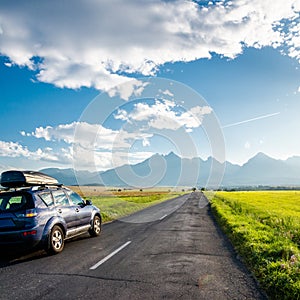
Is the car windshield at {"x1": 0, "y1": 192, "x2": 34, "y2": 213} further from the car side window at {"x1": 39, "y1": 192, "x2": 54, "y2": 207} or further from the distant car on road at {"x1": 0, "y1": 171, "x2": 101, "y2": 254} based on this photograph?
the car side window at {"x1": 39, "y1": 192, "x2": 54, "y2": 207}

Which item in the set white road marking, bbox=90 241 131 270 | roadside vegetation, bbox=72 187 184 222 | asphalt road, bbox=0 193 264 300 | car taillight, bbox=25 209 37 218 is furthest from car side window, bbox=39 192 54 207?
roadside vegetation, bbox=72 187 184 222

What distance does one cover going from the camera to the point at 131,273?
6449 mm

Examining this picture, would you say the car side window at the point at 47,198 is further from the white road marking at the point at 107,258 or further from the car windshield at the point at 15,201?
the white road marking at the point at 107,258

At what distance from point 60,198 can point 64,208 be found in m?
0.37

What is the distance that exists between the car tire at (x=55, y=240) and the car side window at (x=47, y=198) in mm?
689

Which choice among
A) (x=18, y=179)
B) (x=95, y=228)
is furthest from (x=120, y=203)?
(x=18, y=179)

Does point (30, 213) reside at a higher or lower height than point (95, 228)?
higher

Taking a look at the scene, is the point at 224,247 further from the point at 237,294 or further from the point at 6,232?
the point at 6,232

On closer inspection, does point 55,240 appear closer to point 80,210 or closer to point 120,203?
point 80,210

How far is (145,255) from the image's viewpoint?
27.1ft

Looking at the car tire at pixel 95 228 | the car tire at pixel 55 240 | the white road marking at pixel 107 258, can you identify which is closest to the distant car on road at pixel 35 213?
the car tire at pixel 55 240

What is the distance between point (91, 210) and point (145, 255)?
3.83 m

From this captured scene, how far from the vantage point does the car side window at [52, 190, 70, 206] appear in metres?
9.38

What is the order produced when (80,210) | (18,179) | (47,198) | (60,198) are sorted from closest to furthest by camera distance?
(18,179) → (47,198) → (60,198) → (80,210)
